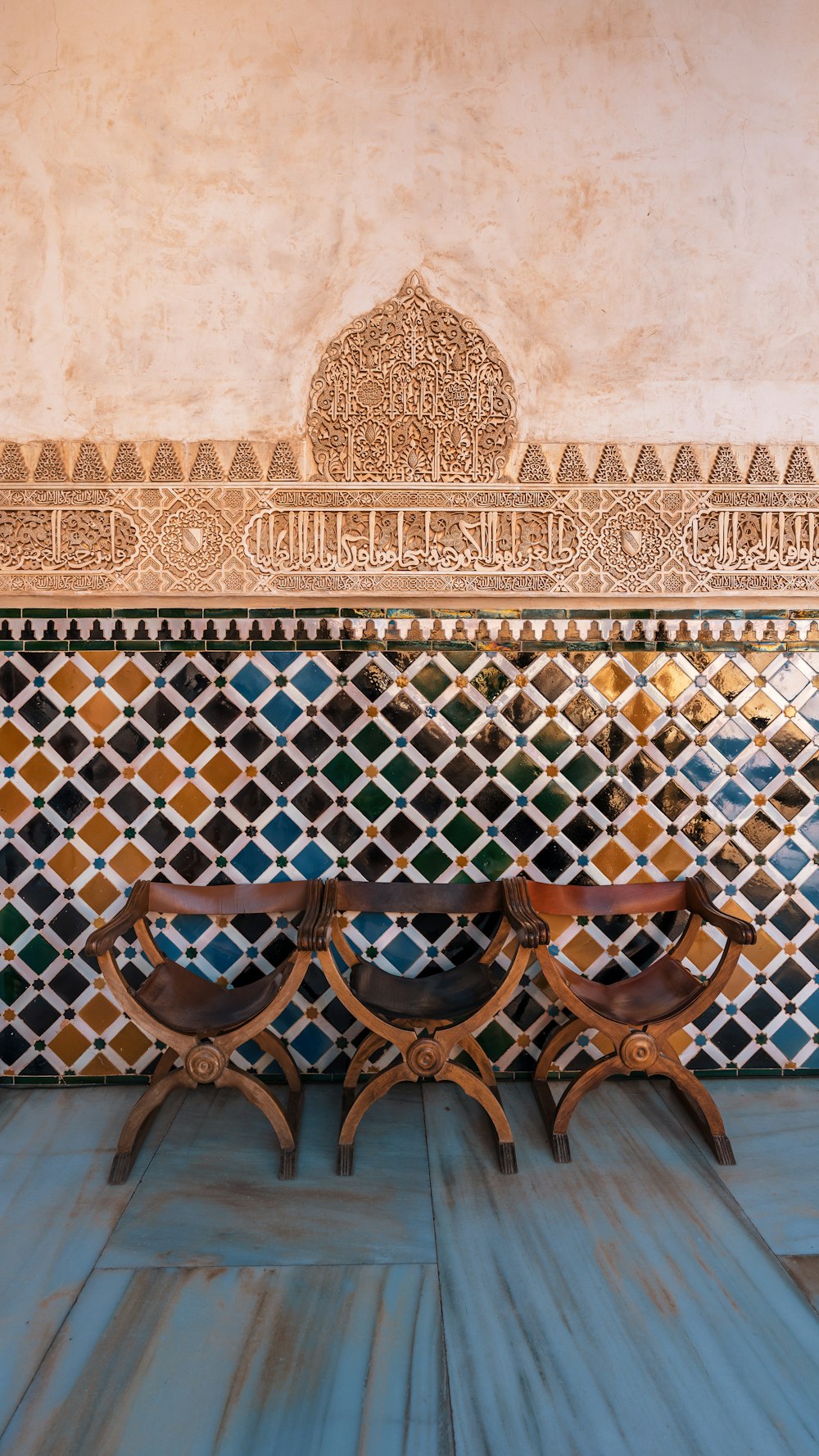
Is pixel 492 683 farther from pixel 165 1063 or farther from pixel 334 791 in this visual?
pixel 165 1063

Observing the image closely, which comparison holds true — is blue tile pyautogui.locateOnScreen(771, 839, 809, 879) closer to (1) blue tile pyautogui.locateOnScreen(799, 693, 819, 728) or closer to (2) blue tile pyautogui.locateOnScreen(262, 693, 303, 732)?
(1) blue tile pyautogui.locateOnScreen(799, 693, 819, 728)

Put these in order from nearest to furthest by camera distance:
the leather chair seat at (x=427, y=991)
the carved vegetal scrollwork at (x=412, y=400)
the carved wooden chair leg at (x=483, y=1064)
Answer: the leather chair seat at (x=427, y=991), the carved wooden chair leg at (x=483, y=1064), the carved vegetal scrollwork at (x=412, y=400)

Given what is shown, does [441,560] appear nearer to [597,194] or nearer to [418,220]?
[418,220]

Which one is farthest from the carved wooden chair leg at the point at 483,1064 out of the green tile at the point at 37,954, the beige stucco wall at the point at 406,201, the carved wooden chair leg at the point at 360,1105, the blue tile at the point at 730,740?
the beige stucco wall at the point at 406,201

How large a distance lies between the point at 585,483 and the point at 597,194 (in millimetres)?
902

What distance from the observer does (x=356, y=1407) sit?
1425 mm

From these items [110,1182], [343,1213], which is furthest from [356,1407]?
[110,1182]

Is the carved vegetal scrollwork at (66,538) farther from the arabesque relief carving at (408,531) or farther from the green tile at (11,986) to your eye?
the green tile at (11,986)

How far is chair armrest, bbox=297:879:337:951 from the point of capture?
2.10m

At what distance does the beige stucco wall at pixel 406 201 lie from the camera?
2473 mm

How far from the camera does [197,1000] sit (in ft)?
7.64

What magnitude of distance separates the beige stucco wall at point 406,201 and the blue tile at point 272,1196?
214 cm

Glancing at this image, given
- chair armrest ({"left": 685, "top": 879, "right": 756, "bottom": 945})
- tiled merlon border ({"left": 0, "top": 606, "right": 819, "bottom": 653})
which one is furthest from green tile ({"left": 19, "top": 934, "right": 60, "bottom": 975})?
chair armrest ({"left": 685, "top": 879, "right": 756, "bottom": 945})

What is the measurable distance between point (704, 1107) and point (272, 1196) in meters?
1.19
